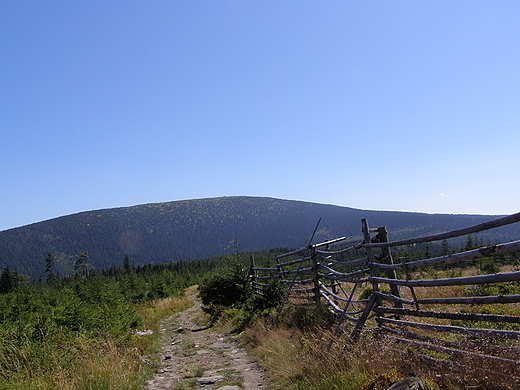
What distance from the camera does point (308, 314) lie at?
27.1 ft

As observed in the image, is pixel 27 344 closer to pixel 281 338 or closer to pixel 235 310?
pixel 281 338

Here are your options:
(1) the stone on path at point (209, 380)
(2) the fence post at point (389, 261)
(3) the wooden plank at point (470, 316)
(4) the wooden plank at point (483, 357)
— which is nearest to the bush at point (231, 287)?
(1) the stone on path at point (209, 380)

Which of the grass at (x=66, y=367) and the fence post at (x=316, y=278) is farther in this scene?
the fence post at (x=316, y=278)

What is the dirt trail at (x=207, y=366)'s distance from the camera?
5961 mm

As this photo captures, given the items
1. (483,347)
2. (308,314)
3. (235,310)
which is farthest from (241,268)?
(483,347)

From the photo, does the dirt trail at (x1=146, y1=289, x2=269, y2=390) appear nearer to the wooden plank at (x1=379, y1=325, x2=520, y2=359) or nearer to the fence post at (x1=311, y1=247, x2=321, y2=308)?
the fence post at (x1=311, y1=247, x2=321, y2=308)

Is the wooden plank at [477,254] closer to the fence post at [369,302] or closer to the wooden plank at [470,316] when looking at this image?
the wooden plank at [470,316]

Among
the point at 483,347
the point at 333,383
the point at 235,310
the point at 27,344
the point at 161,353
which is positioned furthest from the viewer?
the point at 235,310

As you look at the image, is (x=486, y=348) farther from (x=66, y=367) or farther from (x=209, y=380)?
(x=66, y=367)

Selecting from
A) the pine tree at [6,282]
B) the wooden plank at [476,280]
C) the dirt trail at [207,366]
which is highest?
the wooden plank at [476,280]

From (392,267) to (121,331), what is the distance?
263 inches

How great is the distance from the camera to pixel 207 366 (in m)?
7.31

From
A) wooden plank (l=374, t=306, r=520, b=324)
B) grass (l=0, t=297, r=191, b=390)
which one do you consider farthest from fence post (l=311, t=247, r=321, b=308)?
grass (l=0, t=297, r=191, b=390)

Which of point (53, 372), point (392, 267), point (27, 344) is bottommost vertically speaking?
point (53, 372)
